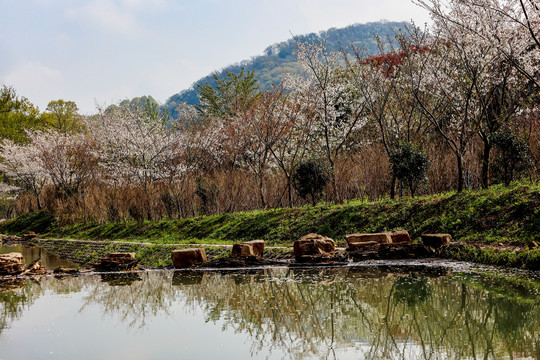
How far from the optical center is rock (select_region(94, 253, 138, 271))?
48.8 feet

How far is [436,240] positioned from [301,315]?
6654 mm

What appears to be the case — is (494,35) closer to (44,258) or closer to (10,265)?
(10,265)

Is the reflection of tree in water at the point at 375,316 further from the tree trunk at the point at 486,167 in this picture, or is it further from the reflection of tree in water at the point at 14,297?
the tree trunk at the point at 486,167

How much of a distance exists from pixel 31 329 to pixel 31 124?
1961 inches

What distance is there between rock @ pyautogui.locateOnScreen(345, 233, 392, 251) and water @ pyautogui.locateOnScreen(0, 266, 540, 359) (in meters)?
1.52

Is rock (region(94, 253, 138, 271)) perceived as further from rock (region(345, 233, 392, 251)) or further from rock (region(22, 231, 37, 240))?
rock (region(22, 231, 37, 240))

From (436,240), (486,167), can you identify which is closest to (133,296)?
(436,240)

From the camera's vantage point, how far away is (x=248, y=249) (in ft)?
47.1

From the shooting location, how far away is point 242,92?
48.7m

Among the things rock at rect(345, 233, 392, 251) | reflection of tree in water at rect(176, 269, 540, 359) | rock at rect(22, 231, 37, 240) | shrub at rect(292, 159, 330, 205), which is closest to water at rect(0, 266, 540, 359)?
reflection of tree in water at rect(176, 269, 540, 359)

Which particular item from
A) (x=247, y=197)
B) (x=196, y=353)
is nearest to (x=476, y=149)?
(x=247, y=197)

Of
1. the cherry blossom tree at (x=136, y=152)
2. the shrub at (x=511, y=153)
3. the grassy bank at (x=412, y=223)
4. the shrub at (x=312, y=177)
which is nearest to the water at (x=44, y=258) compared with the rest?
the grassy bank at (x=412, y=223)

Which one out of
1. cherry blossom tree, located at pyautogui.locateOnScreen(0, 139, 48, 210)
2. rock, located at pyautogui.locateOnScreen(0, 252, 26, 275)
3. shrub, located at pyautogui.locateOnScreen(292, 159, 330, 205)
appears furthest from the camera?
cherry blossom tree, located at pyautogui.locateOnScreen(0, 139, 48, 210)

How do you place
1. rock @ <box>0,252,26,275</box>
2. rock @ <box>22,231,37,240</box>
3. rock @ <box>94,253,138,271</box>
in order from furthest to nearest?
rock @ <box>22,231,37,240</box> → rock @ <box>94,253,138,271</box> → rock @ <box>0,252,26,275</box>
